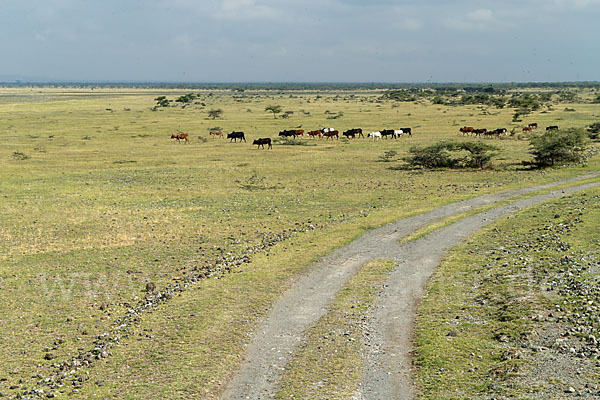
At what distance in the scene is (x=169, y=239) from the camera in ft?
67.6

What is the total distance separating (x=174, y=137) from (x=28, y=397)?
164 feet

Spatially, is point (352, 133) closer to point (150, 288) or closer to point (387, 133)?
point (387, 133)

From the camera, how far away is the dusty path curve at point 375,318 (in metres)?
9.95

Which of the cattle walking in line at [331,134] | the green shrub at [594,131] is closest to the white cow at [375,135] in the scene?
the cattle walking in line at [331,134]

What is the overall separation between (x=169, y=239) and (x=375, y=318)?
10857mm

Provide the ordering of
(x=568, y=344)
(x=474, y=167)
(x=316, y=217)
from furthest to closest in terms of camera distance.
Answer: (x=474, y=167)
(x=316, y=217)
(x=568, y=344)

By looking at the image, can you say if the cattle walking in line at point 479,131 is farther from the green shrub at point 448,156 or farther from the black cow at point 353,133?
the green shrub at point 448,156

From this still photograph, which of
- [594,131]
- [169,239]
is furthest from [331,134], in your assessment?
[169,239]

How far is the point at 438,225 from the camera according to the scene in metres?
22.0

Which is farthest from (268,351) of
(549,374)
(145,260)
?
(145,260)

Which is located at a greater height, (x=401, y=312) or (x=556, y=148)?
(x=556, y=148)

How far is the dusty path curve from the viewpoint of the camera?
9.95 m

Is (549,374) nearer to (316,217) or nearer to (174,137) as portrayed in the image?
(316,217)

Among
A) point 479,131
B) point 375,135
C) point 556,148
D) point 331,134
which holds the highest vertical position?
point 479,131
